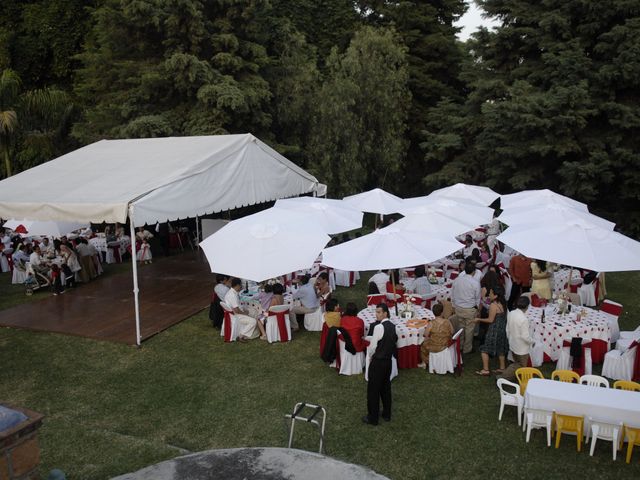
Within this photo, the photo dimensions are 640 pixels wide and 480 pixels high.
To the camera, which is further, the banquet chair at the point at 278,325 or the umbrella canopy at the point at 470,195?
the umbrella canopy at the point at 470,195

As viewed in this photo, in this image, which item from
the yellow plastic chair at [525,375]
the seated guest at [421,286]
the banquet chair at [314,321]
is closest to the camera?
the yellow plastic chair at [525,375]

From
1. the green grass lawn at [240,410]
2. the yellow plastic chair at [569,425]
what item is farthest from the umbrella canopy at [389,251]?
the yellow plastic chair at [569,425]

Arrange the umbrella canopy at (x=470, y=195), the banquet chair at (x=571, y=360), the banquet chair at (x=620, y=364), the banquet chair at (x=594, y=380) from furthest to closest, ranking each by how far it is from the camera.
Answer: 1. the umbrella canopy at (x=470, y=195)
2. the banquet chair at (x=571, y=360)
3. the banquet chair at (x=620, y=364)
4. the banquet chair at (x=594, y=380)

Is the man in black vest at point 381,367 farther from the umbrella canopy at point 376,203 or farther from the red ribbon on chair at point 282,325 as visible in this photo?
the umbrella canopy at point 376,203

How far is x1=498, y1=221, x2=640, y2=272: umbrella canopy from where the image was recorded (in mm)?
8148

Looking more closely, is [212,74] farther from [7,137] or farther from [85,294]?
[85,294]

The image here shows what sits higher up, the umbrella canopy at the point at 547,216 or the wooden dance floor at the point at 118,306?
the umbrella canopy at the point at 547,216

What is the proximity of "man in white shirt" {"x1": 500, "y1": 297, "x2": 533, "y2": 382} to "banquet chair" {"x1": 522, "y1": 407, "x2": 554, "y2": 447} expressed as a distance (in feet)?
5.20

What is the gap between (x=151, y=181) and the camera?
1148cm

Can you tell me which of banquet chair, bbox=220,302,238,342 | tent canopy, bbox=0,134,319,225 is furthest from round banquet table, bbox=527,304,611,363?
tent canopy, bbox=0,134,319,225

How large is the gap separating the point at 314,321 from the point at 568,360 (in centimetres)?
507

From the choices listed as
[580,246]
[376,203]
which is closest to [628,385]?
[580,246]

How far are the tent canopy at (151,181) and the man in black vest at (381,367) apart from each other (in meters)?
5.65

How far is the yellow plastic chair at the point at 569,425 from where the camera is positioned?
20.9ft
